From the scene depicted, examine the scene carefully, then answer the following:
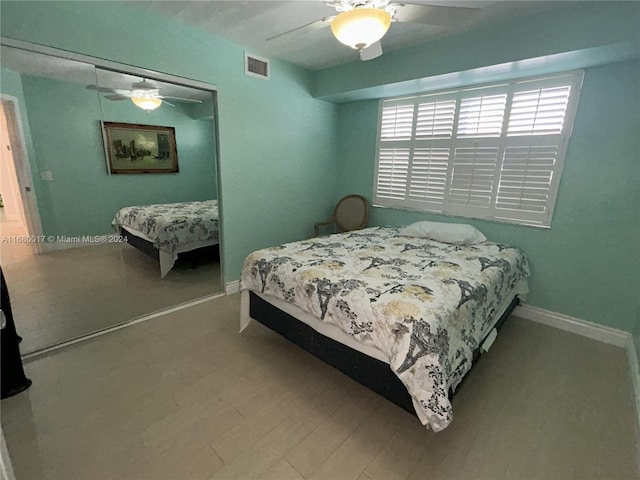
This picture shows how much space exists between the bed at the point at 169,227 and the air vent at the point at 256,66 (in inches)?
54.9

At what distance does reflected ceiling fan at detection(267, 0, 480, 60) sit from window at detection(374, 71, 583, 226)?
1.48m

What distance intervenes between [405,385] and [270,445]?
775mm

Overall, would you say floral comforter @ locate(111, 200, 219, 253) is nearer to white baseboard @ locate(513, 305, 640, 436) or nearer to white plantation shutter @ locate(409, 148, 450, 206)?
white plantation shutter @ locate(409, 148, 450, 206)

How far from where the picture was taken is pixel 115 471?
1.34 metres

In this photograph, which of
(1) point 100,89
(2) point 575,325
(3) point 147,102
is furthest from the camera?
(2) point 575,325

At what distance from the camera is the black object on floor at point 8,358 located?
66.5 inches

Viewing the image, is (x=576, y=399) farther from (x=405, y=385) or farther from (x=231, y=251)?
(x=231, y=251)

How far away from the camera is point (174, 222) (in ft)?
9.96

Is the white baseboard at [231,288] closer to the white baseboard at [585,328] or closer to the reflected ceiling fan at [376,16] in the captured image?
the reflected ceiling fan at [376,16]

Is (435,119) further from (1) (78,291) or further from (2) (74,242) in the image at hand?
(1) (78,291)

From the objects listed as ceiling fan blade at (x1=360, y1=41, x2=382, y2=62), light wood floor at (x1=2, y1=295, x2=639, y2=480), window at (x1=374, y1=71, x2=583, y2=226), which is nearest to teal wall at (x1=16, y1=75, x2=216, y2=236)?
light wood floor at (x1=2, y1=295, x2=639, y2=480)

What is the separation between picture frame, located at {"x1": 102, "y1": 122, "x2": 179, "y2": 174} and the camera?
95.3 inches

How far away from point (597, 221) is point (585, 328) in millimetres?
941

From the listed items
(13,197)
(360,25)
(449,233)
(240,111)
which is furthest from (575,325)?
(13,197)
